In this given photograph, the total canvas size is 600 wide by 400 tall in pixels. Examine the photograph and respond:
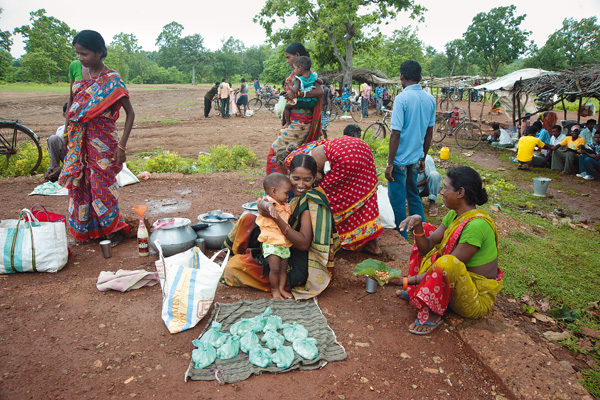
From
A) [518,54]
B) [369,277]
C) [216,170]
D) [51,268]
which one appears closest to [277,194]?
[369,277]

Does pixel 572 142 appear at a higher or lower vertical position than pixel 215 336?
higher

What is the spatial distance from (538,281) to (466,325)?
161 centimetres

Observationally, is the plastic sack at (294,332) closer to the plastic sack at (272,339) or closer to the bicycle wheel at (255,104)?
the plastic sack at (272,339)

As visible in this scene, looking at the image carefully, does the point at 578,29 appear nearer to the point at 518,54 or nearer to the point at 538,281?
the point at 518,54

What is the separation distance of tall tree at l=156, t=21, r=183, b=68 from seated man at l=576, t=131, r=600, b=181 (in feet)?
215

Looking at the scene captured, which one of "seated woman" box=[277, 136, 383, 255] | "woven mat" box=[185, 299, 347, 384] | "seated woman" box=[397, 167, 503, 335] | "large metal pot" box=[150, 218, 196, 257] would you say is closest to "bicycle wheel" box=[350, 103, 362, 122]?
"seated woman" box=[277, 136, 383, 255]

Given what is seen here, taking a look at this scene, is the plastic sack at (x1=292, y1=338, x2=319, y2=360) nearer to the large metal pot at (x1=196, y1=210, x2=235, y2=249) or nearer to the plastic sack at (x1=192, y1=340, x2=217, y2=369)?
the plastic sack at (x1=192, y1=340, x2=217, y2=369)

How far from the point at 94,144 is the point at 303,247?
2.18 metres

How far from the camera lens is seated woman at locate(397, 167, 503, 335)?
7.47 ft

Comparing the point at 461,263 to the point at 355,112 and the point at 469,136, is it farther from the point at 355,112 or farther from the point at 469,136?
the point at 355,112

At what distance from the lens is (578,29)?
3891cm

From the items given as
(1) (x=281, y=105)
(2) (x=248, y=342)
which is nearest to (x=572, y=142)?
(1) (x=281, y=105)

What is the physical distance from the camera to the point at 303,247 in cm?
271

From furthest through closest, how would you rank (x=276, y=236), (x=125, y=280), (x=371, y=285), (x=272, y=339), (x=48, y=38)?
(x=48, y=38) < (x=371, y=285) < (x=125, y=280) < (x=276, y=236) < (x=272, y=339)
